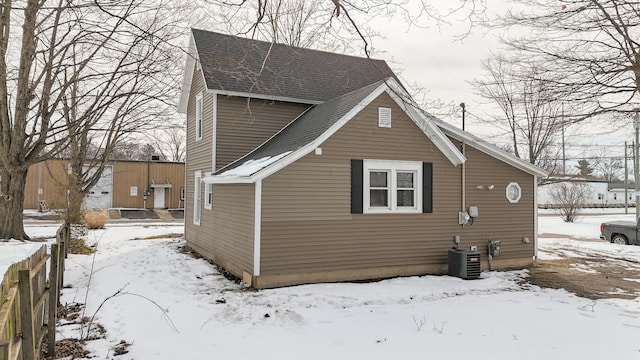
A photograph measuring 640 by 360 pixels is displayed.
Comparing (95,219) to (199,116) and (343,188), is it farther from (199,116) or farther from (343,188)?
(343,188)

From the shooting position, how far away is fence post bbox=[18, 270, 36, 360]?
3646 millimetres

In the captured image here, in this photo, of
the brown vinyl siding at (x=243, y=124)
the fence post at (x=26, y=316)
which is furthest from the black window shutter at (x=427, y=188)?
the fence post at (x=26, y=316)

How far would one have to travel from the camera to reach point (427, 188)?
1093 centimetres

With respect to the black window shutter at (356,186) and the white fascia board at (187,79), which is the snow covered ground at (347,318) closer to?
the black window shutter at (356,186)

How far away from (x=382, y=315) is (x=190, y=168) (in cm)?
1012

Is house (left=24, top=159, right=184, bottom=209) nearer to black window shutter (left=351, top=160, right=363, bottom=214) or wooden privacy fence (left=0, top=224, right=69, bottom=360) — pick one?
black window shutter (left=351, top=160, right=363, bottom=214)

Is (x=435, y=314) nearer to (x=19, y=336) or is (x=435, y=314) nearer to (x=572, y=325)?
(x=572, y=325)

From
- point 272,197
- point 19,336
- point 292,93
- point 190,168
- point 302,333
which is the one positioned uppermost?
point 292,93

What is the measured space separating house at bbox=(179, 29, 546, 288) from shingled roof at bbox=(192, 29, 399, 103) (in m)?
0.10

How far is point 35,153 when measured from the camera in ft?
47.1

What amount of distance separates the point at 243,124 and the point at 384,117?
4340mm

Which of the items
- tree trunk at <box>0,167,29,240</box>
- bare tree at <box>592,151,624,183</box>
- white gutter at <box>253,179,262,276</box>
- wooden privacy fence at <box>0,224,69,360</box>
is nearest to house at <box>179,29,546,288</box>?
white gutter at <box>253,179,262,276</box>

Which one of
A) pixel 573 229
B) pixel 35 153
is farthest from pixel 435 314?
pixel 573 229

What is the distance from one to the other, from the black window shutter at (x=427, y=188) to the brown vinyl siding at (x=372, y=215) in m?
0.14
